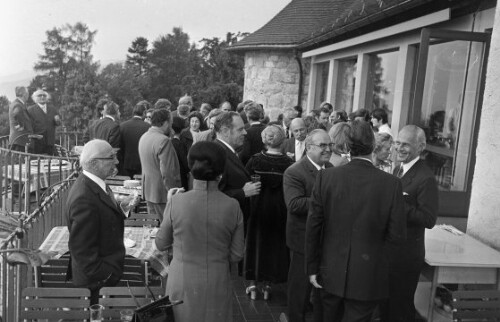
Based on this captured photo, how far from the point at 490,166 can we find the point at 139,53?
6947 cm

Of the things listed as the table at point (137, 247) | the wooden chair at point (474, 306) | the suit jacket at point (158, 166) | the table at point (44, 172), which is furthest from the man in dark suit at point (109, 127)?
the wooden chair at point (474, 306)

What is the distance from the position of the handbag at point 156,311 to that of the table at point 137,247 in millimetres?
737

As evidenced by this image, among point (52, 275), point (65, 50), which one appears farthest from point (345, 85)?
point (65, 50)

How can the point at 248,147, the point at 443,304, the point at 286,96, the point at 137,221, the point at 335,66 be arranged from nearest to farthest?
the point at 443,304 → the point at 137,221 → the point at 248,147 → the point at 335,66 → the point at 286,96

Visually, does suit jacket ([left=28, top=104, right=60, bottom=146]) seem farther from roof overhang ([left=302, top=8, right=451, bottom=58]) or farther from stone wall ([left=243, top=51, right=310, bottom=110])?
stone wall ([left=243, top=51, right=310, bottom=110])

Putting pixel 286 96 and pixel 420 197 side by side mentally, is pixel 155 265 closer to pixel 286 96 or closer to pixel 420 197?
pixel 420 197

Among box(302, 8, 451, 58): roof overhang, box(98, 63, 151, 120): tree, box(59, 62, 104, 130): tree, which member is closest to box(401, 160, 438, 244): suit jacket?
box(302, 8, 451, 58): roof overhang

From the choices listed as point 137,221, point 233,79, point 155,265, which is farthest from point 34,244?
point 233,79

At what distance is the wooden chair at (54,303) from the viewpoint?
305 centimetres

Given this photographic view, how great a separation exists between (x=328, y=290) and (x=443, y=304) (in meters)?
1.43

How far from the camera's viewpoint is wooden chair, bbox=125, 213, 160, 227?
16.6 feet

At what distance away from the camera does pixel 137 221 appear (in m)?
5.10

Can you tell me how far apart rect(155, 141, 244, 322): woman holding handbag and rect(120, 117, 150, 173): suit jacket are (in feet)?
15.5

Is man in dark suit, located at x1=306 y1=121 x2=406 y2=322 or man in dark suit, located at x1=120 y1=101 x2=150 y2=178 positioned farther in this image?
man in dark suit, located at x1=120 y1=101 x2=150 y2=178
